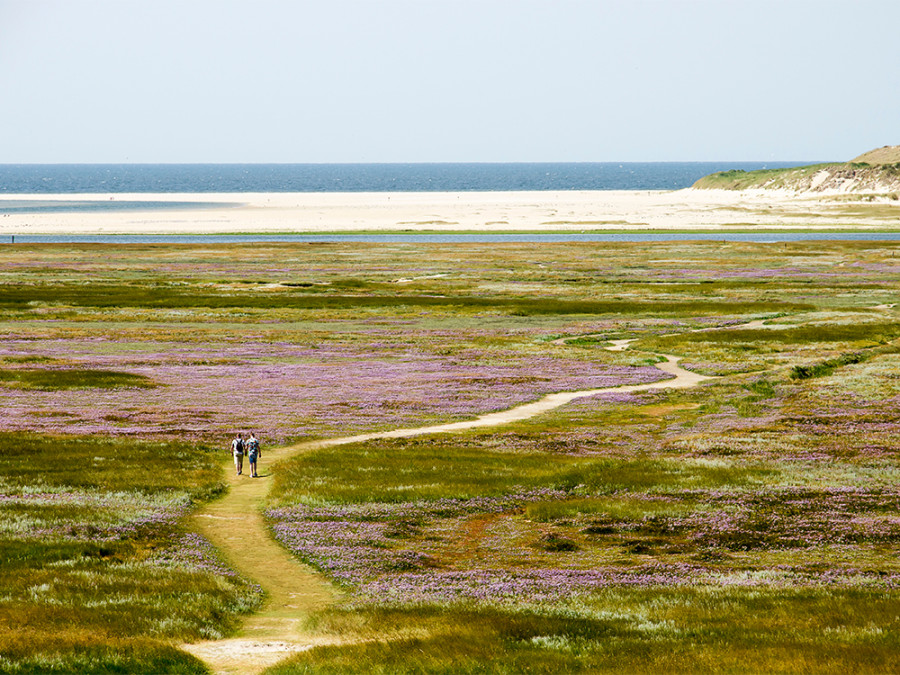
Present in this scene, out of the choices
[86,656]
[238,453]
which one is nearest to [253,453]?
[238,453]

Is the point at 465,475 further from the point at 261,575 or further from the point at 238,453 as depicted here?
the point at 261,575

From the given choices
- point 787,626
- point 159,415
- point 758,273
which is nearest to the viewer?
point 787,626

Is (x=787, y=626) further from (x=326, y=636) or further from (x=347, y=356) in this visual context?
(x=347, y=356)

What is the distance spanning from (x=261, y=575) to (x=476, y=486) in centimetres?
1028

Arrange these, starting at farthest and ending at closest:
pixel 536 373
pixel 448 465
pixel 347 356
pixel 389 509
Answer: pixel 347 356 < pixel 536 373 < pixel 448 465 < pixel 389 509

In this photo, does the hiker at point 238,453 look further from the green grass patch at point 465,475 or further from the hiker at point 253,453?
the green grass patch at point 465,475

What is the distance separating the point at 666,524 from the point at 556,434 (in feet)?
49.6

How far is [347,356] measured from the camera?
219 feet

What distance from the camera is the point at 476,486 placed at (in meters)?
32.5

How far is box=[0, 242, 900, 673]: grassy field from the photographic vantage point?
18.1 meters

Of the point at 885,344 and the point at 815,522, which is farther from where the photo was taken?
the point at 885,344

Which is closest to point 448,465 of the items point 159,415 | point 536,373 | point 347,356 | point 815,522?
point 815,522

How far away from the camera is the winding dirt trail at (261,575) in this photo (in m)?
17.8

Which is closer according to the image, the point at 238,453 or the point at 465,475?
the point at 465,475
